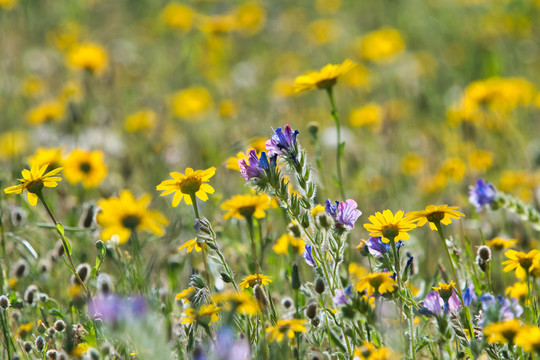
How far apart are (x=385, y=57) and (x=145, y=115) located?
101 inches

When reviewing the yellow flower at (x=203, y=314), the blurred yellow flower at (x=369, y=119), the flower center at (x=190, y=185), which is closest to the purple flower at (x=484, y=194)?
the flower center at (x=190, y=185)

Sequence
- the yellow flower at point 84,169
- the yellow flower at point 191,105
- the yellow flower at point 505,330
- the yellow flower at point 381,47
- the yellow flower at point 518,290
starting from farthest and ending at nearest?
1. the yellow flower at point 381,47
2. the yellow flower at point 191,105
3. the yellow flower at point 84,169
4. the yellow flower at point 518,290
5. the yellow flower at point 505,330

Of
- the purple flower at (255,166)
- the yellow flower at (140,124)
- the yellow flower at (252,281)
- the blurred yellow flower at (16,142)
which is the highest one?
the yellow flower at (140,124)

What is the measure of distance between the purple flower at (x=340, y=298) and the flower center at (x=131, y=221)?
571mm

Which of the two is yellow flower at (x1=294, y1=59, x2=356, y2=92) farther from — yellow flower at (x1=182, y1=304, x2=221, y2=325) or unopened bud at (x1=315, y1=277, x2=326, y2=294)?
yellow flower at (x1=182, y1=304, x2=221, y2=325)

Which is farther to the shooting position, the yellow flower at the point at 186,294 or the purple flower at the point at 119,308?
the yellow flower at the point at 186,294

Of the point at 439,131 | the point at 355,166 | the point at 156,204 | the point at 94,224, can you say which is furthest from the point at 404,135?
the point at 94,224

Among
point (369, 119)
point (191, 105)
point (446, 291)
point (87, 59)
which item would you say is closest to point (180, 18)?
point (191, 105)

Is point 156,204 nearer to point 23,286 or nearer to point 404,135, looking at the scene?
point 23,286

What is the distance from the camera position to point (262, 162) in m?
1.92

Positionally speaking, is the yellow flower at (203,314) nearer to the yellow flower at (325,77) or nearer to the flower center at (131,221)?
the flower center at (131,221)

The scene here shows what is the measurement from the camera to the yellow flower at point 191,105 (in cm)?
572

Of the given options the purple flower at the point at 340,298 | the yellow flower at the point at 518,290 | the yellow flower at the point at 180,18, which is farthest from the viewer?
the yellow flower at the point at 180,18

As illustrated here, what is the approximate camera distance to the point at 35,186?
2.05m
